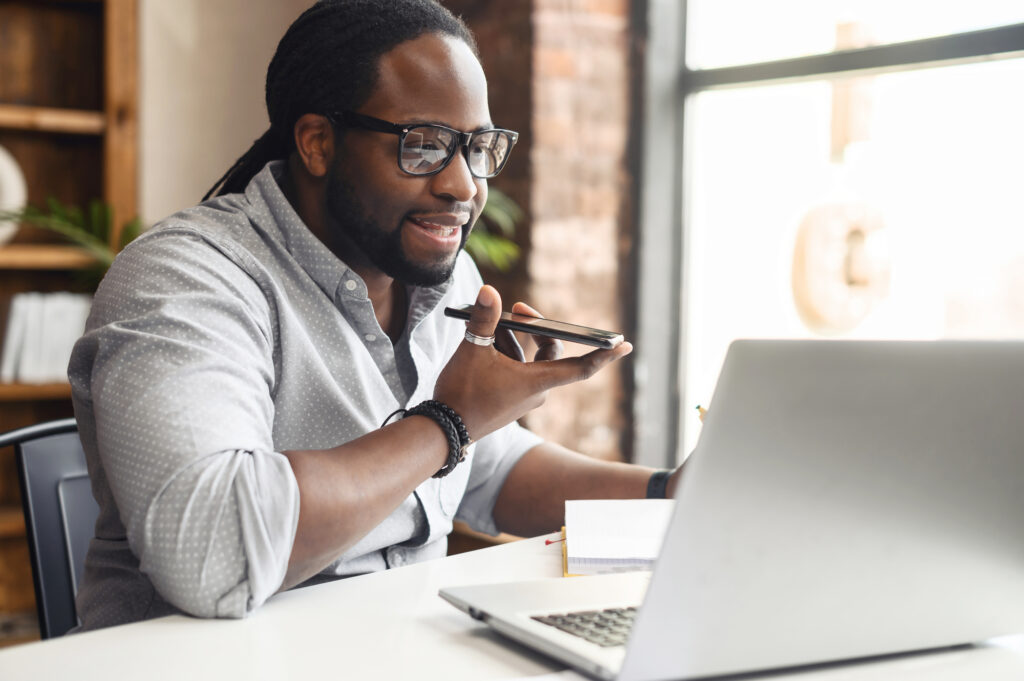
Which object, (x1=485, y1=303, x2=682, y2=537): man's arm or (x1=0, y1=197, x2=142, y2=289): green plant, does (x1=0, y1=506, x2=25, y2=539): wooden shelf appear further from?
(x1=485, y1=303, x2=682, y2=537): man's arm

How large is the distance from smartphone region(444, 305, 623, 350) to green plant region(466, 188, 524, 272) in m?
1.21

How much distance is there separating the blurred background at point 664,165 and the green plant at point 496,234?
0.09 ft

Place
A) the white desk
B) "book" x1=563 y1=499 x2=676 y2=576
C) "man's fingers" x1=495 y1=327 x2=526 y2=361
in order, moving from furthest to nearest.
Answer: "man's fingers" x1=495 y1=327 x2=526 y2=361, "book" x1=563 y1=499 x2=676 y2=576, the white desk

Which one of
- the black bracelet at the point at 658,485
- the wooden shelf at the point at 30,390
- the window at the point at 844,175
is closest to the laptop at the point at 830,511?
the black bracelet at the point at 658,485

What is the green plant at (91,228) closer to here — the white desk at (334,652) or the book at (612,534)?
the book at (612,534)

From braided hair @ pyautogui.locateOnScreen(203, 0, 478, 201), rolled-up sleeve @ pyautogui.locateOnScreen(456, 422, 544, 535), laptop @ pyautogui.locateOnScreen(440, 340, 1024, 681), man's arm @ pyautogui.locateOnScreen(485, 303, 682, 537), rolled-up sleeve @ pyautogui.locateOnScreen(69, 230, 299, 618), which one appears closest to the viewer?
laptop @ pyautogui.locateOnScreen(440, 340, 1024, 681)

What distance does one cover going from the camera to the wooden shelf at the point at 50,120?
2658mm

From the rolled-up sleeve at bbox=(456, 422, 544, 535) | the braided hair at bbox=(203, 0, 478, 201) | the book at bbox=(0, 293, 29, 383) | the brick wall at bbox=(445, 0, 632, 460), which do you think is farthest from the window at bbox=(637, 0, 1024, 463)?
the book at bbox=(0, 293, 29, 383)

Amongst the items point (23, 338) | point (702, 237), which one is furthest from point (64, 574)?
point (702, 237)

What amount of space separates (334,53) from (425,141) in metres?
0.20

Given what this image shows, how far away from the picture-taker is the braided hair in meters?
1.27

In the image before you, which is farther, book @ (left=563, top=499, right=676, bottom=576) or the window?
the window

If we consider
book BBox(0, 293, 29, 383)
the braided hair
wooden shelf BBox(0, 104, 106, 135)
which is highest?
wooden shelf BBox(0, 104, 106, 135)

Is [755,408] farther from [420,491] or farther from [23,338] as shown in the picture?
[23,338]
